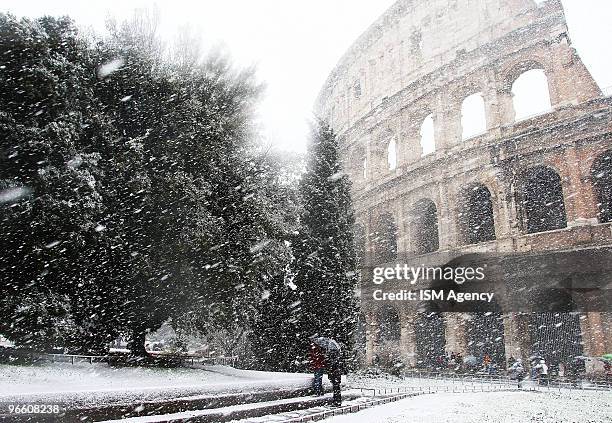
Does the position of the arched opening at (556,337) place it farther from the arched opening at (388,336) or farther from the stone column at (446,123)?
the stone column at (446,123)

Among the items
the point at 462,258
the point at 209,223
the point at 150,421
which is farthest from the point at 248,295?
the point at 462,258

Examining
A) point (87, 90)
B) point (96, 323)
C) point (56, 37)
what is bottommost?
point (96, 323)

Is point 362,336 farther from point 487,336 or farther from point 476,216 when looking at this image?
point 476,216

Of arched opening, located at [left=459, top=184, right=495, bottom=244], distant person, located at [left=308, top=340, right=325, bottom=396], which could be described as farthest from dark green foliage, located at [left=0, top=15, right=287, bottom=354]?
arched opening, located at [left=459, top=184, right=495, bottom=244]

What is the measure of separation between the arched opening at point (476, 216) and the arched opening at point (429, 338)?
143 inches

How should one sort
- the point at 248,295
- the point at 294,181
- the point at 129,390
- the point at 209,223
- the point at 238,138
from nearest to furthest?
the point at 129,390 → the point at 209,223 → the point at 248,295 → the point at 238,138 → the point at 294,181

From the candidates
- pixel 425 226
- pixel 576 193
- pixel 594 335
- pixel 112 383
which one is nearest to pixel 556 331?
pixel 594 335

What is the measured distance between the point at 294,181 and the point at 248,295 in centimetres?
493

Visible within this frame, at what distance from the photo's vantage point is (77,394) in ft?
19.2

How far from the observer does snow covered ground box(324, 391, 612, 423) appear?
716 centimetres

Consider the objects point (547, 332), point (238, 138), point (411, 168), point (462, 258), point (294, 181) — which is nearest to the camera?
point (238, 138)

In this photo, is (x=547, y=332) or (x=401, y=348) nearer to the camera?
(x=547, y=332)

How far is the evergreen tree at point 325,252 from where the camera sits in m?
13.7

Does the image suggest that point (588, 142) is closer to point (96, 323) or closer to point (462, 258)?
point (462, 258)
